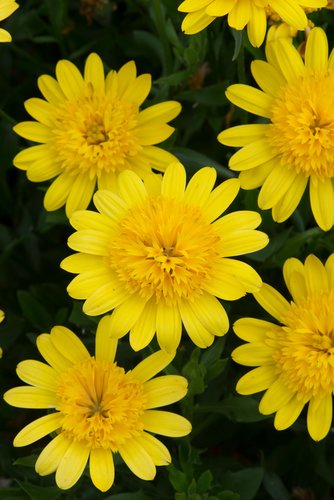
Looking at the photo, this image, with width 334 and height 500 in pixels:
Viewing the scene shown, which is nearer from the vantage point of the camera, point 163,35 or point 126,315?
point 126,315

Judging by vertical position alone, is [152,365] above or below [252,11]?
below

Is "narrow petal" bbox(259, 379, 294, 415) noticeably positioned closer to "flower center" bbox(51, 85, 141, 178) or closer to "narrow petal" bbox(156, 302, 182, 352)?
"narrow petal" bbox(156, 302, 182, 352)

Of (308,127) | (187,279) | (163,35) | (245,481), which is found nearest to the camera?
(187,279)

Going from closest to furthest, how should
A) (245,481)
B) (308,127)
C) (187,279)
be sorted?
(187,279) → (308,127) → (245,481)

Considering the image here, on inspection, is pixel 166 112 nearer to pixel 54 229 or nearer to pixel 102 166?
pixel 102 166

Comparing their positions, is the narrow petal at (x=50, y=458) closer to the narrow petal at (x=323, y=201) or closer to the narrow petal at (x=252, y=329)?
the narrow petal at (x=252, y=329)

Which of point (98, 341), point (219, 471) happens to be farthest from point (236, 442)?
point (98, 341)

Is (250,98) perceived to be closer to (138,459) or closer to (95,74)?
(95,74)

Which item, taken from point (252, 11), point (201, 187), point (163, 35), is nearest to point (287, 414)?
point (201, 187)
